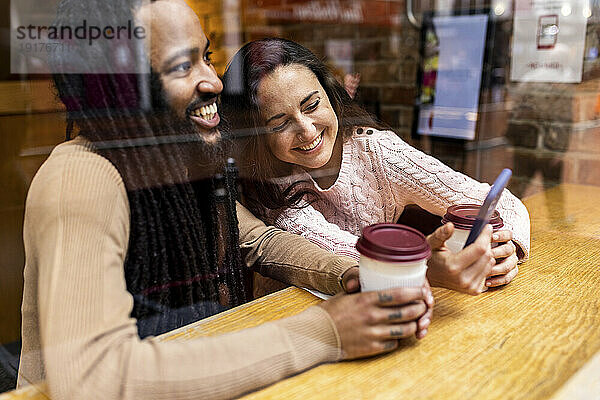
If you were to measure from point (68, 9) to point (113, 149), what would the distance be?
0.17 metres

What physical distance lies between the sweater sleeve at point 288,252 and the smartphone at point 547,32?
3.85ft

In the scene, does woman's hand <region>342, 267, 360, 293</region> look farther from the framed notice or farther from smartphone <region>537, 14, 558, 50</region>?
smartphone <region>537, 14, 558, 50</region>

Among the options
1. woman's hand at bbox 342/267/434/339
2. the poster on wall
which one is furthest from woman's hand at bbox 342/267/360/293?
the poster on wall

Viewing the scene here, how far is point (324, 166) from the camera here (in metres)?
0.99

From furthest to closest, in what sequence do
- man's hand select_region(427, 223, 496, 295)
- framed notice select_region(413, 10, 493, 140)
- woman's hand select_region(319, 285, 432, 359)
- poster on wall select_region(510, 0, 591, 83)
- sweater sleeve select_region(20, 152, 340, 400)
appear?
framed notice select_region(413, 10, 493, 140)
poster on wall select_region(510, 0, 591, 83)
man's hand select_region(427, 223, 496, 295)
woman's hand select_region(319, 285, 432, 359)
sweater sleeve select_region(20, 152, 340, 400)

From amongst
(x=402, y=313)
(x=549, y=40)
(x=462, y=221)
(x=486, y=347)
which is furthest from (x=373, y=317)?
(x=549, y=40)

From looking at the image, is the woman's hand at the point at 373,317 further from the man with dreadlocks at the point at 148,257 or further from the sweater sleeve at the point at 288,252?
the sweater sleeve at the point at 288,252

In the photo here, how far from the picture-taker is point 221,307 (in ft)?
2.82

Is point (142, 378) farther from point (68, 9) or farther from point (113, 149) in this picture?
point (68, 9)

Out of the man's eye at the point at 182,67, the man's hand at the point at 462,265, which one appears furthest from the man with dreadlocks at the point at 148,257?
the man's hand at the point at 462,265

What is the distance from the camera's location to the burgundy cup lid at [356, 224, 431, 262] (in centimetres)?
69

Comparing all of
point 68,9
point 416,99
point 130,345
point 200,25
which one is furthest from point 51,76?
point 416,99

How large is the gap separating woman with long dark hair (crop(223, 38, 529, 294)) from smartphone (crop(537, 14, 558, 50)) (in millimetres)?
876

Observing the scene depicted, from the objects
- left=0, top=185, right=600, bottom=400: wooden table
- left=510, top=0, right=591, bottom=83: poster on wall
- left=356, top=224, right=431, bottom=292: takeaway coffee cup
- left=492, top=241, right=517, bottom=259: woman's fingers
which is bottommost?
left=0, top=185, right=600, bottom=400: wooden table
